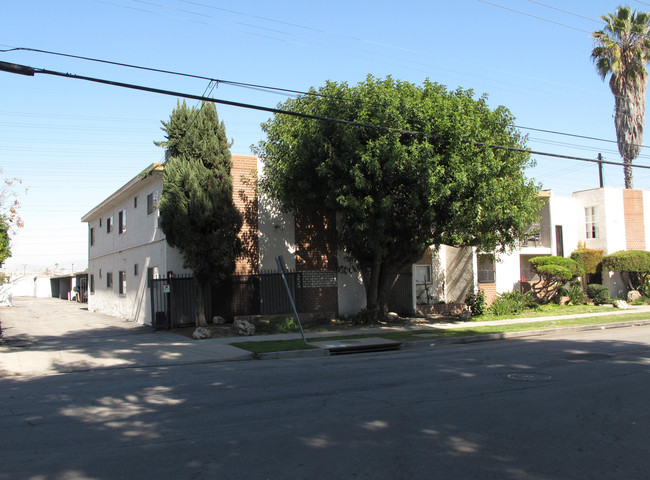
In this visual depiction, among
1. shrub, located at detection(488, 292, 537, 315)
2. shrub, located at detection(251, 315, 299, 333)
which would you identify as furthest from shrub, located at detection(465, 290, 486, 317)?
shrub, located at detection(251, 315, 299, 333)

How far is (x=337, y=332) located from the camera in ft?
58.6

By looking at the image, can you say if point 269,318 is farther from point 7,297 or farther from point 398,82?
point 7,297

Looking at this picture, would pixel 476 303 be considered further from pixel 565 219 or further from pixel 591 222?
pixel 591 222

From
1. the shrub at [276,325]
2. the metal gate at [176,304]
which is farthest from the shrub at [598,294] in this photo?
the metal gate at [176,304]

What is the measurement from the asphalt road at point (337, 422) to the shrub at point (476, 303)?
1163 centimetres

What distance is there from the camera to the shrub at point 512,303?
23323 millimetres

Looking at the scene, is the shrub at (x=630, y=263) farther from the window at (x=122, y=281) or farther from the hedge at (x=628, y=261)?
the window at (x=122, y=281)

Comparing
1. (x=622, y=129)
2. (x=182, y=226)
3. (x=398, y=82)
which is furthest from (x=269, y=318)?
(x=622, y=129)

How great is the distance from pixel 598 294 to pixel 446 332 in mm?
14136

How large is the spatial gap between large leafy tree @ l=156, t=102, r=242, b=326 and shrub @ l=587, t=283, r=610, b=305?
64.6 feet

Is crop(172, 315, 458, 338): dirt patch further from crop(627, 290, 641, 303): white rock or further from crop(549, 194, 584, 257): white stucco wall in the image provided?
crop(627, 290, 641, 303): white rock

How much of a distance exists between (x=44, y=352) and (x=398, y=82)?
1294cm

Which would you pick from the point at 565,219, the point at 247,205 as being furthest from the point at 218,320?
the point at 565,219

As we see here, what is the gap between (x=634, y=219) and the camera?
2986cm
